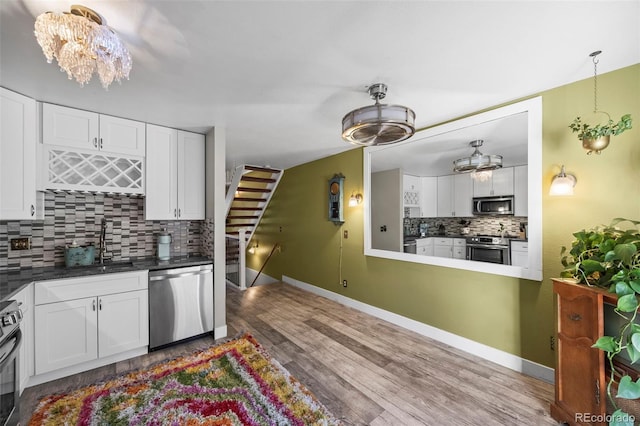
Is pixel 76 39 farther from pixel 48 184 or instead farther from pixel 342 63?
pixel 48 184

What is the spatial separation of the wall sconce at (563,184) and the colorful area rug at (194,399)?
2.35m

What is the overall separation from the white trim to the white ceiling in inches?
94.1

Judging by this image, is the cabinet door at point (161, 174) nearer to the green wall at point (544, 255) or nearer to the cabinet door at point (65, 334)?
the cabinet door at point (65, 334)

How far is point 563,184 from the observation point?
189cm

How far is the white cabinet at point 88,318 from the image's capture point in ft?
6.82

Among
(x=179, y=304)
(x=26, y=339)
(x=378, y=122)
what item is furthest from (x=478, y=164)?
(x=26, y=339)

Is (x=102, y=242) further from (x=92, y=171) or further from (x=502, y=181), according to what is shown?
(x=502, y=181)

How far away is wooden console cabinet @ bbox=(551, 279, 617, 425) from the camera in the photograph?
1442 millimetres

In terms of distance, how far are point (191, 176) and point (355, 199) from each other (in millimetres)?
2266

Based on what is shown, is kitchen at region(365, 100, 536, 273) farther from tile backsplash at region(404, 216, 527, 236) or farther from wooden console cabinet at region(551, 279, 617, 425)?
wooden console cabinet at region(551, 279, 617, 425)

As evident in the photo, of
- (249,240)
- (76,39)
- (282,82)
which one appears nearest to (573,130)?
(282,82)

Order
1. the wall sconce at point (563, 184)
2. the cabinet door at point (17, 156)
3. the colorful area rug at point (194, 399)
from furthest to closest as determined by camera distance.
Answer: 1. the cabinet door at point (17, 156)
2. the wall sconce at point (563, 184)
3. the colorful area rug at point (194, 399)

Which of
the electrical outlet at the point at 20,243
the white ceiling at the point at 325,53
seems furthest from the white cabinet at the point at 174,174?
the electrical outlet at the point at 20,243

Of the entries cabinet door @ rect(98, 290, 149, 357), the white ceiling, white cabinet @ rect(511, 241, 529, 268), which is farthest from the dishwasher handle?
white cabinet @ rect(511, 241, 529, 268)
